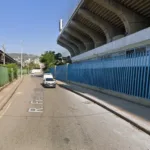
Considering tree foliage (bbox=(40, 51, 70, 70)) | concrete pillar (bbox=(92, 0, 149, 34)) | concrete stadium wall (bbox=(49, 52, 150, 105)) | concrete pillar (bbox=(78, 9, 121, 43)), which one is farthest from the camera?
tree foliage (bbox=(40, 51, 70, 70))

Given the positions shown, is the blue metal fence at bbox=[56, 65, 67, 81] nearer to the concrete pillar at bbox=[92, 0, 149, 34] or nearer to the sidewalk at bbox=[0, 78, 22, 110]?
the sidewalk at bbox=[0, 78, 22, 110]

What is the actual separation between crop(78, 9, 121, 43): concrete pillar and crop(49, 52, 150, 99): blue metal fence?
34.3ft

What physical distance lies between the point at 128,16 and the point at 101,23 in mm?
8421

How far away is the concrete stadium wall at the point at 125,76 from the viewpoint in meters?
14.7

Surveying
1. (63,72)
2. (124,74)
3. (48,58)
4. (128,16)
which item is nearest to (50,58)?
(48,58)

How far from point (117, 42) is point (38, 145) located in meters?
25.7

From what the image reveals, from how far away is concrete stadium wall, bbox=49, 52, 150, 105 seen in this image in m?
14.7

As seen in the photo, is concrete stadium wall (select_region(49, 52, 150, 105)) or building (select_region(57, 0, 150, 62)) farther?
building (select_region(57, 0, 150, 62))

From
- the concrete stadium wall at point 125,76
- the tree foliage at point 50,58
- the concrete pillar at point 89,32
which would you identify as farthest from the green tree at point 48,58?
the concrete stadium wall at point 125,76

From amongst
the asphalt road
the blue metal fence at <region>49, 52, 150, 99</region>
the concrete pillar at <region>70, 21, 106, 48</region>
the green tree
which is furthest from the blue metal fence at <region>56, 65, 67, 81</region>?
the green tree

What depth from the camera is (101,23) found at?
39.4 meters

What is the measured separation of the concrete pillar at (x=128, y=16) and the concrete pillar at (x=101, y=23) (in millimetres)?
7139

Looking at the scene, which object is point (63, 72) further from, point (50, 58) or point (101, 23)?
point (50, 58)

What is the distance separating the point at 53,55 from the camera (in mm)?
110875
